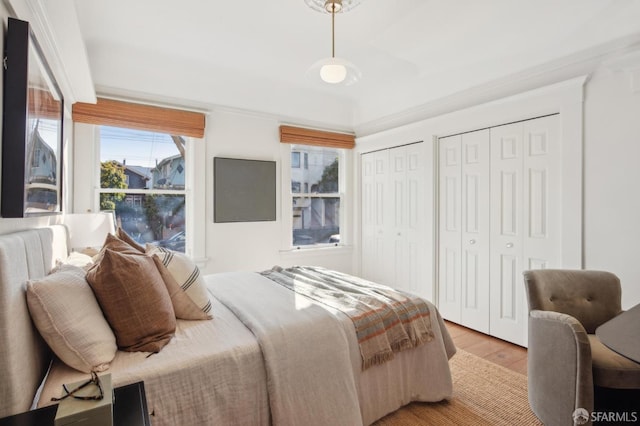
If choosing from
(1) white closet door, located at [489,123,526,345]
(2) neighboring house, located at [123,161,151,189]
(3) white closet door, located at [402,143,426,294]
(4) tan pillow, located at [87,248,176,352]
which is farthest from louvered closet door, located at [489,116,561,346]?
(2) neighboring house, located at [123,161,151,189]

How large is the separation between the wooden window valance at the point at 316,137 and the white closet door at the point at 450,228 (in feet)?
4.63

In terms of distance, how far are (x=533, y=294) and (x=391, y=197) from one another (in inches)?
90.0

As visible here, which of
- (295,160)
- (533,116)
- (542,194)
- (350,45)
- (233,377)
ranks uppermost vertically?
(350,45)

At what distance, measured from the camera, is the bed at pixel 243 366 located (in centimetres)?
111

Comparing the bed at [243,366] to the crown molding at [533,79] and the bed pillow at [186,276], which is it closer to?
the bed pillow at [186,276]

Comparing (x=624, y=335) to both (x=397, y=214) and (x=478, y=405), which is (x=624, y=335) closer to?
(x=478, y=405)

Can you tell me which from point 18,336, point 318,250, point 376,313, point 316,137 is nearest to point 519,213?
point 376,313

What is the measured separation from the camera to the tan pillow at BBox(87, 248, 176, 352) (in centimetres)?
140

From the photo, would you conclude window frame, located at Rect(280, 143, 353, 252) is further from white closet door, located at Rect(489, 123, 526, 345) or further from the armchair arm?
the armchair arm

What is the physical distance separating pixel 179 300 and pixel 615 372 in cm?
224

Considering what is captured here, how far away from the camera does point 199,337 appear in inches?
61.6

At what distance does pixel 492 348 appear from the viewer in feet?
9.43

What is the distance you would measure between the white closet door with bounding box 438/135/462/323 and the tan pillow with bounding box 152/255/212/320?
2640 millimetres

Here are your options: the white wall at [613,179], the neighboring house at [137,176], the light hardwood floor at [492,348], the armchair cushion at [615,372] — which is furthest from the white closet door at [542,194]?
the neighboring house at [137,176]
